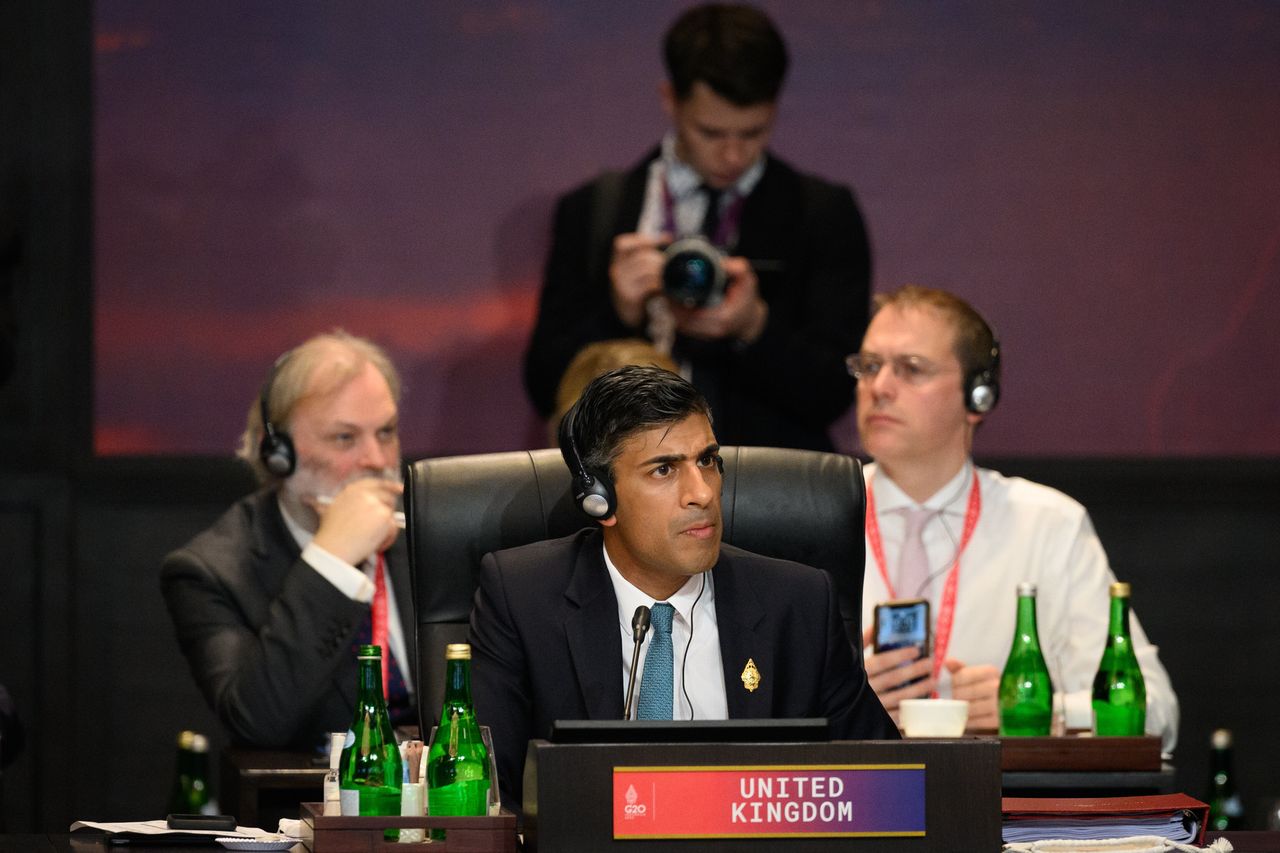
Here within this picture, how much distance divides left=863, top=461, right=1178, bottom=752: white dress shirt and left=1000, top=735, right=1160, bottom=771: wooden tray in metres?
0.55

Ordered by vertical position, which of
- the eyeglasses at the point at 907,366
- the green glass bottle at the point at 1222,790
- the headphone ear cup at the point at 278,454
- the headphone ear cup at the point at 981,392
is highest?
the eyeglasses at the point at 907,366

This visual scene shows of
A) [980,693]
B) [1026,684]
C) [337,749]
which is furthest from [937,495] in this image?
[337,749]

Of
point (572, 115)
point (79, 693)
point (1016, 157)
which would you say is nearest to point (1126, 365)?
point (1016, 157)

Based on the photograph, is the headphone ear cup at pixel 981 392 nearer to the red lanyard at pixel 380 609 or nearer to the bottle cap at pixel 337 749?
the red lanyard at pixel 380 609

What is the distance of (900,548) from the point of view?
375 centimetres

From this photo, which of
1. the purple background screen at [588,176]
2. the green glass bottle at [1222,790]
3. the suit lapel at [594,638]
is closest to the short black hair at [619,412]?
the suit lapel at [594,638]

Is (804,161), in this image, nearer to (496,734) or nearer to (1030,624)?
(1030,624)

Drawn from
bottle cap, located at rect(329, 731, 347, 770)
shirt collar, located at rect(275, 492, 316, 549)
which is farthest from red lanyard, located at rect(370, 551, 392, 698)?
bottle cap, located at rect(329, 731, 347, 770)

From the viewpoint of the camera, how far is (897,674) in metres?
3.22

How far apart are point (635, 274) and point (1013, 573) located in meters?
1.15

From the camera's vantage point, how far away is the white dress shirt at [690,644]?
8.89 feet

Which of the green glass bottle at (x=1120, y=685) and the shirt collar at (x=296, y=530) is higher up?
the shirt collar at (x=296, y=530)

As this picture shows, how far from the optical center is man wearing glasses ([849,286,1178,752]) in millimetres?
3641

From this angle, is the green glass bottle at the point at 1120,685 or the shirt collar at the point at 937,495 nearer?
the green glass bottle at the point at 1120,685
